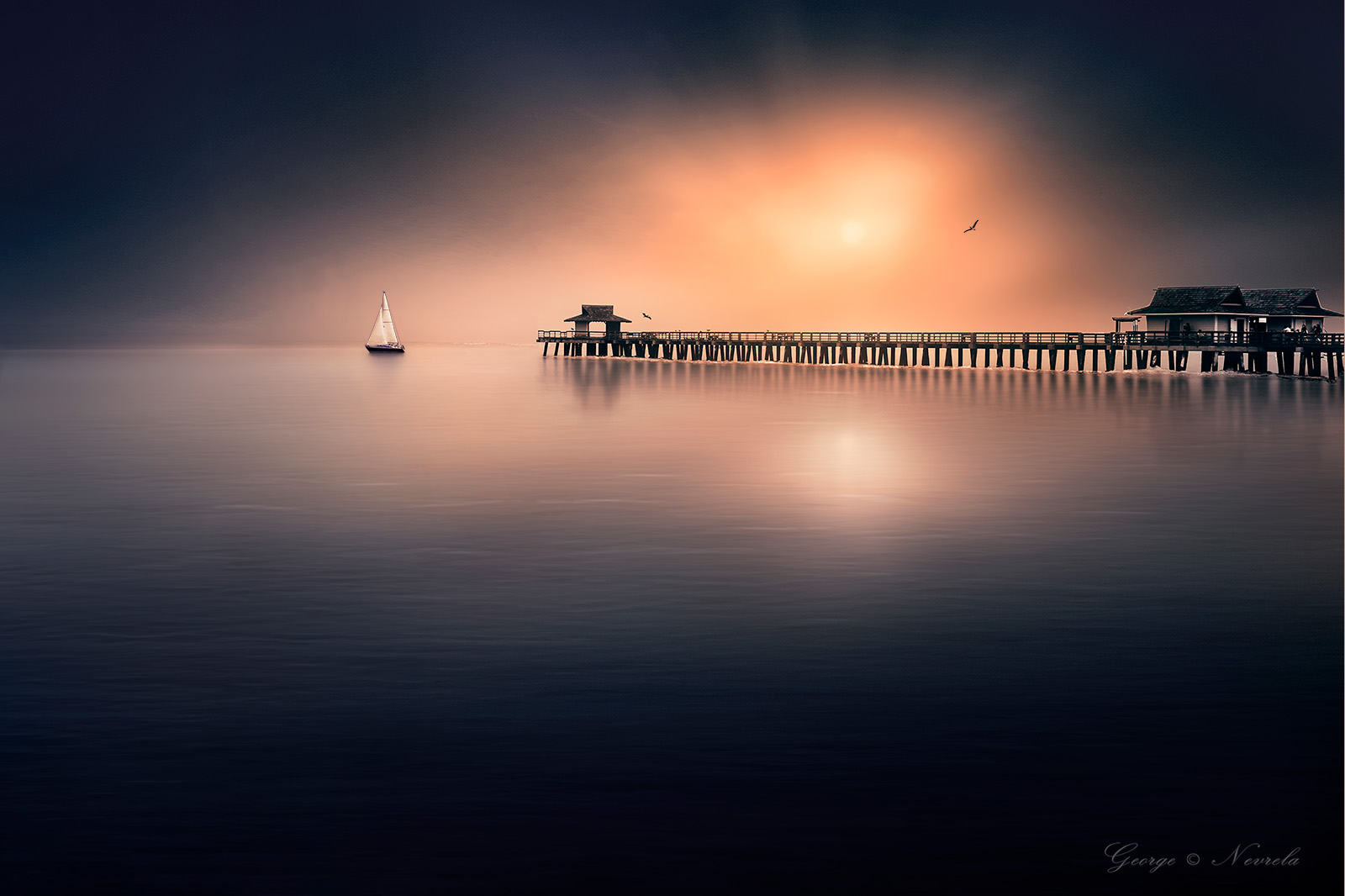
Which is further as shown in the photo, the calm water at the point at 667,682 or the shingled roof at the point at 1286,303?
the shingled roof at the point at 1286,303

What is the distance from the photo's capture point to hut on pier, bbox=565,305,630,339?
153 m

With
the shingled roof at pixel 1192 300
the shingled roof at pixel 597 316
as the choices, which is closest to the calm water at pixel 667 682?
the shingled roof at pixel 1192 300

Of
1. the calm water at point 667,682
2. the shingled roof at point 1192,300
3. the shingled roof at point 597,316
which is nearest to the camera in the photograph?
the calm water at point 667,682

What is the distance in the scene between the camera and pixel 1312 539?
2722 cm

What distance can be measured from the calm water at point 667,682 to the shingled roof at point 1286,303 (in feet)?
241

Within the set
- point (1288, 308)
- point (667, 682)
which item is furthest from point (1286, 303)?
point (667, 682)

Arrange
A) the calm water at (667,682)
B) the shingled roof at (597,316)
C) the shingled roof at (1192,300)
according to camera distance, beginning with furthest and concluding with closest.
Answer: the shingled roof at (597,316)
the shingled roof at (1192,300)
the calm water at (667,682)

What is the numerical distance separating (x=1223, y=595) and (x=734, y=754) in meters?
11.5

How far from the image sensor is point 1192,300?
4154 inches

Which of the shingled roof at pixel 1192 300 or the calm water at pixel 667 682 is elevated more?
the shingled roof at pixel 1192 300

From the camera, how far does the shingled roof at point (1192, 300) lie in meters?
104

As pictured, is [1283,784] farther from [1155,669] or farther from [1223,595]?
[1223,595]

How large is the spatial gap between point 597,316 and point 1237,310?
71.7 metres

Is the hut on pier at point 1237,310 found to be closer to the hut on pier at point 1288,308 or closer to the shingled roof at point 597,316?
the hut on pier at point 1288,308
